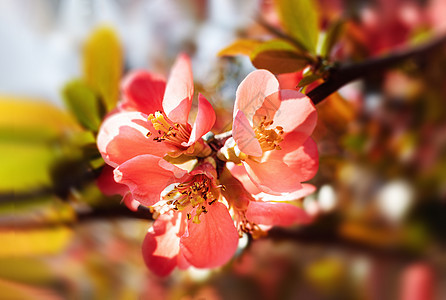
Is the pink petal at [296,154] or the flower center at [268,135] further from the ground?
the flower center at [268,135]

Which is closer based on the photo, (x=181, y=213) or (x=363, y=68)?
(x=181, y=213)

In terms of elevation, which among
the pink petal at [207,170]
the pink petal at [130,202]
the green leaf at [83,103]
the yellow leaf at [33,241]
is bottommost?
the yellow leaf at [33,241]

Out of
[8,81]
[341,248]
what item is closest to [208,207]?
[8,81]

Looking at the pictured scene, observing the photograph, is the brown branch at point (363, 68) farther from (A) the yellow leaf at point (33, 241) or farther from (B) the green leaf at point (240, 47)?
(A) the yellow leaf at point (33, 241)

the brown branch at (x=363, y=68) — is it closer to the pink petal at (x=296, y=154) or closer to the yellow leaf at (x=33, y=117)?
the pink petal at (x=296, y=154)

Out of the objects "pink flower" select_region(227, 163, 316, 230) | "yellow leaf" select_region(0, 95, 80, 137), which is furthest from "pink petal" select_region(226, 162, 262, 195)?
"yellow leaf" select_region(0, 95, 80, 137)

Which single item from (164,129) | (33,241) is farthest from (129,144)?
(33,241)

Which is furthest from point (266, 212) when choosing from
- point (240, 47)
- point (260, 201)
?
point (240, 47)

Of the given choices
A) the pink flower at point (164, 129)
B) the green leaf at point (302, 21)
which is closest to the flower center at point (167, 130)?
the pink flower at point (164, 129)

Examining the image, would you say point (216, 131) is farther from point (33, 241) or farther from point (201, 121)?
point (33, 241)
